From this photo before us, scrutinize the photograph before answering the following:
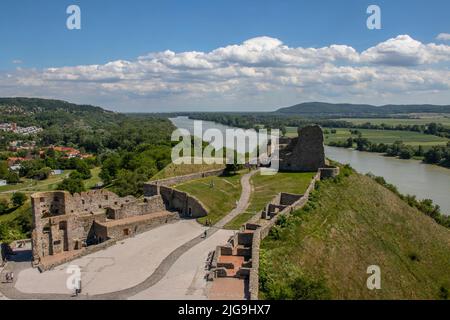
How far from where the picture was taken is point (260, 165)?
47.8 meters

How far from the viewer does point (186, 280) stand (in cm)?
2188

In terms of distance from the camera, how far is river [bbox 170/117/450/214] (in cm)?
6225

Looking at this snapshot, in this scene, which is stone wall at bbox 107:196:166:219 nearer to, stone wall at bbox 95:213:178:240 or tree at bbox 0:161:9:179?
stone wall at bbox 95:213:178:240

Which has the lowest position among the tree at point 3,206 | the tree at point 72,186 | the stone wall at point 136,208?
the tree at point 3,206

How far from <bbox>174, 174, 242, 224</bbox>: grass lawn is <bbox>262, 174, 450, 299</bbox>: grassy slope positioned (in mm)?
6977

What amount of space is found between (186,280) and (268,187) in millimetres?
18363

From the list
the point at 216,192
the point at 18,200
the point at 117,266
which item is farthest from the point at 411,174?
the point at 117,266

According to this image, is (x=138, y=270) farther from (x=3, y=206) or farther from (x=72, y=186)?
(x=3, y=206)

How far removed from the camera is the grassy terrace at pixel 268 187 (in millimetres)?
32500

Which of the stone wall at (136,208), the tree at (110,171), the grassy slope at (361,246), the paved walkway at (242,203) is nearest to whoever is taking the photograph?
the grassy slope at (361,246)

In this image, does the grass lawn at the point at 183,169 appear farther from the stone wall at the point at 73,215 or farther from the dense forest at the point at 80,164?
the stone wall at the point at 73,215

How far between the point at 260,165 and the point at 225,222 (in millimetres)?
17026

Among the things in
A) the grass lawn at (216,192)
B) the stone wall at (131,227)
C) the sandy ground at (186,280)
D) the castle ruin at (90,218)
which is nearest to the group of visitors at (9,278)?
the castle ruin at (90,218)

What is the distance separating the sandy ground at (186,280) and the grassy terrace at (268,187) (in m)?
5.14
